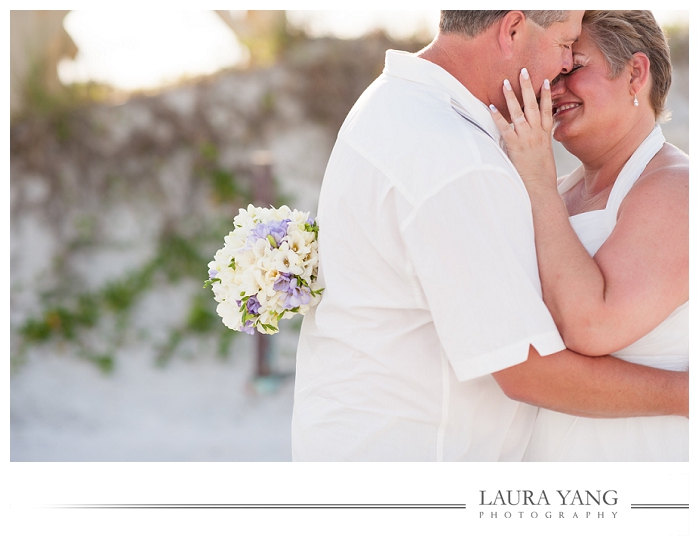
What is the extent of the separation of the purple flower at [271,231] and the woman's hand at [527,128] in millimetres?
750

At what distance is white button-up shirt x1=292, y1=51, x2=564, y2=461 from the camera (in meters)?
1.65

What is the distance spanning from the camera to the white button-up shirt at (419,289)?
1649 millimetres

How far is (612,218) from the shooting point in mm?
2117

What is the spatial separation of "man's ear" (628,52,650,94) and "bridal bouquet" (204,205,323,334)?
1.20 metres

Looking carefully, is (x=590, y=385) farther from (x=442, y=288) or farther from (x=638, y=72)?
(x=638, y=72)

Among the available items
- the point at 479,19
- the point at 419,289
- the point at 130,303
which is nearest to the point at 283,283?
the point at 419,289

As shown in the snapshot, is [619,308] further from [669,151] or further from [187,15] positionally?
[187,15]

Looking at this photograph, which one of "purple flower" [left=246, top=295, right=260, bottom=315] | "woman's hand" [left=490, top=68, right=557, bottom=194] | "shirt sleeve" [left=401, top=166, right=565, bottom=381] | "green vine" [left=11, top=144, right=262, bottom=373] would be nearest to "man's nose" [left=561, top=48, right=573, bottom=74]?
"woman's hand" [left=490, top=68, right=557, bottom=194]

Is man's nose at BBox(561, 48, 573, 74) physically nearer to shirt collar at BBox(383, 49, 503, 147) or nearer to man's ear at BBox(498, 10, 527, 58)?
man's ear at BBox(498, 10, 527, 58)

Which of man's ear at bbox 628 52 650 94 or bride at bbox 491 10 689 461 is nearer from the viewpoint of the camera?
bride at bbox 491 10 689 461

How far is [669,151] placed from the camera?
87.4 inches
